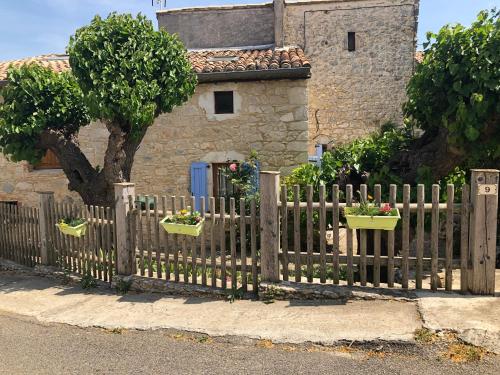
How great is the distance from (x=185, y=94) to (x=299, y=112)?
9.73ft

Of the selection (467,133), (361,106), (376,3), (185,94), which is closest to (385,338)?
(467,133)

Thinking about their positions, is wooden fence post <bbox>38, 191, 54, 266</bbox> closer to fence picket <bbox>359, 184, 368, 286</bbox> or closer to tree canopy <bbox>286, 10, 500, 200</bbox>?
tree canopy <bbox>286, 10, 500, 200</bbox>

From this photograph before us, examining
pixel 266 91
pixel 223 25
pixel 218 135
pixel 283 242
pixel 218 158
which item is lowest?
pixel 283 242

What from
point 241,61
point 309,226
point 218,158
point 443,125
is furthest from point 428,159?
point 241,61

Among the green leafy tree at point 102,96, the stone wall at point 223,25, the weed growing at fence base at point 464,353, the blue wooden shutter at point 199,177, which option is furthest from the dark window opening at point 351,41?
the weed growing at fence base at point 464,353

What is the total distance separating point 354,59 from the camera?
48.0 feet

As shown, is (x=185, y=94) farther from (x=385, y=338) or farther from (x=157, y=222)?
(x=385, y=338)

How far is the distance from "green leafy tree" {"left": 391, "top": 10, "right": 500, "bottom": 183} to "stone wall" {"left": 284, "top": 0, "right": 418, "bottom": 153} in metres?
9.46

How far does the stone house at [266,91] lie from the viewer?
28.9 ft

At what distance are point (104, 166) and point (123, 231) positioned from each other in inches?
57.0

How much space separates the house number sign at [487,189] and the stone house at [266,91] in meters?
4.90

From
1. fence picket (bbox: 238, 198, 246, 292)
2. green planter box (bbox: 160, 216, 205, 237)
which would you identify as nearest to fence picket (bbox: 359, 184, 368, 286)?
fence picket (bbox: 238, 198, 246, 292)

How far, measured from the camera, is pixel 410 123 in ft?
19.5

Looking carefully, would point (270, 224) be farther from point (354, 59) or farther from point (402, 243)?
point (354, 59)
